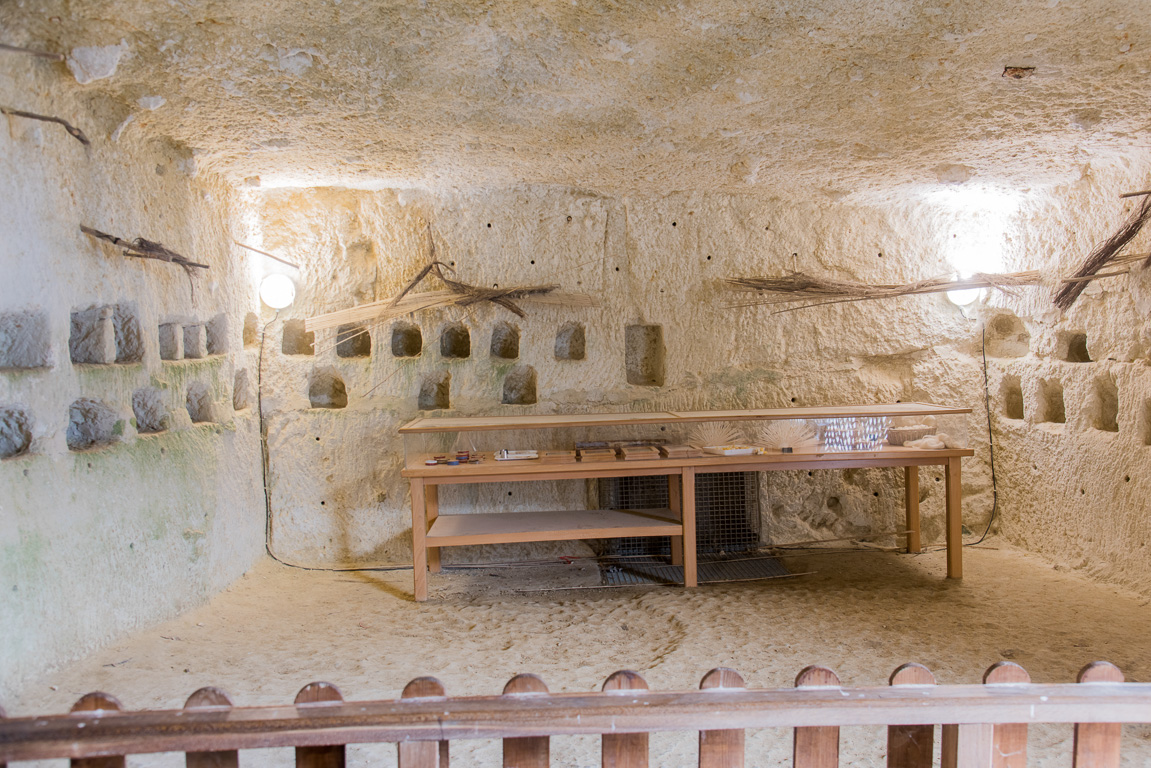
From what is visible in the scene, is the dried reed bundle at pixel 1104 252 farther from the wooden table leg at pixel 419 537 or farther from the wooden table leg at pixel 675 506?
the wooden table leg at pixel 419 537

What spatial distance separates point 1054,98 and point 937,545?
3347mm

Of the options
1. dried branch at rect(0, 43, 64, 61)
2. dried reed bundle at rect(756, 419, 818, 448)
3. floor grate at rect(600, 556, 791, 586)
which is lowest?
floor grate at rect(600, 556, 791, 586)

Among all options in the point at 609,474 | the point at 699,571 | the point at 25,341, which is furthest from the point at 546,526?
the point at 25,341

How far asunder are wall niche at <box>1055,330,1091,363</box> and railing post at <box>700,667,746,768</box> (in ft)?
15.6

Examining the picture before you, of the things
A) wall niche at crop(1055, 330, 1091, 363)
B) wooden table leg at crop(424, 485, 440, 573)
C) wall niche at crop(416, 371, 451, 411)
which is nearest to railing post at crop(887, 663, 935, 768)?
wooden table leg at crop(424, 485, 440, 573)

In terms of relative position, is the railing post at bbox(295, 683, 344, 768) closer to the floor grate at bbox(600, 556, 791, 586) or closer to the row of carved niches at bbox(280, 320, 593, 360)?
the floor grate at bbox(600, 556, 791, 586)

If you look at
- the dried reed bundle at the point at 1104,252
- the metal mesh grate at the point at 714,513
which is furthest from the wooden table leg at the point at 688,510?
the dried reed bundle at the point at 1104,252

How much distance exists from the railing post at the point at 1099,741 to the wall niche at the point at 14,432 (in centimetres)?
368

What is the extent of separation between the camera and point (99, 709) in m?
1.41

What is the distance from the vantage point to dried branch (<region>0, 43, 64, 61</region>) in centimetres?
284

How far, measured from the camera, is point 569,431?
5.31 m

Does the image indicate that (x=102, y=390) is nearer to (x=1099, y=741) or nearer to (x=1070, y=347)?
(x=1099, y=741)

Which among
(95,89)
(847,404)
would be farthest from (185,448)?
(847,404)

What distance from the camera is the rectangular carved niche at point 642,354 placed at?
577 cm
